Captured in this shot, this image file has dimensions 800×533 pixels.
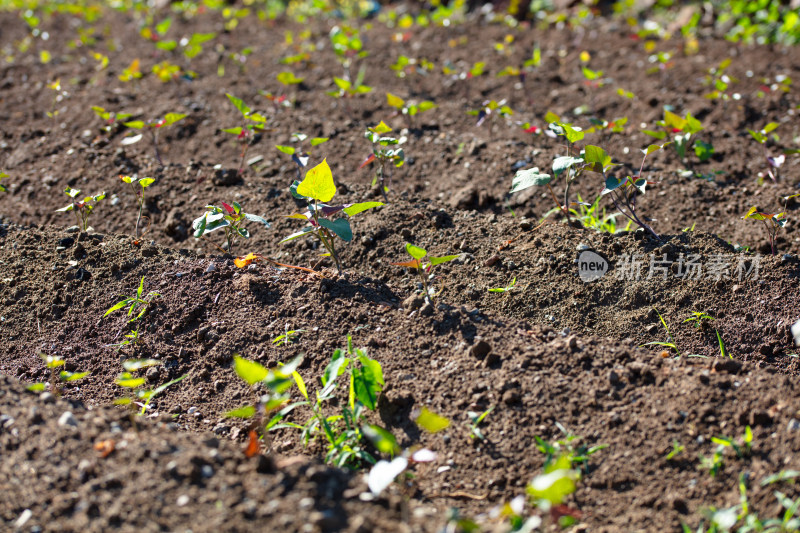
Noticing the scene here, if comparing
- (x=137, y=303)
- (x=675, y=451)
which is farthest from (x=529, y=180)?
Answer: (x=137, y=303)

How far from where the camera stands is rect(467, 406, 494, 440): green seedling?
1810 millimetres

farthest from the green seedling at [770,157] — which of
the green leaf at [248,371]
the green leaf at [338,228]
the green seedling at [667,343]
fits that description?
the green leaf at [248,371]

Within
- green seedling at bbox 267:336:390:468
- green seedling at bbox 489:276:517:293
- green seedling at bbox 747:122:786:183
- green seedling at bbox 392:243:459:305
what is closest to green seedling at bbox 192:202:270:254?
green seedling at bbox 392:243:459:305

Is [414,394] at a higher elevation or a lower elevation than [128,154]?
lower

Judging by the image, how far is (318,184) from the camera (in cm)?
211

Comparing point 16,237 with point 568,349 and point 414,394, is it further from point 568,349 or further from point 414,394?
point 568,349

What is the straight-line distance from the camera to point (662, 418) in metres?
1.76

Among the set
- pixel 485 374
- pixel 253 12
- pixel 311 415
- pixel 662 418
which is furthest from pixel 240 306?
pixel 253 12

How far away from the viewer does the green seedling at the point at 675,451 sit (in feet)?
5.51

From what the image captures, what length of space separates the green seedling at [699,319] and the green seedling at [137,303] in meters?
1.90

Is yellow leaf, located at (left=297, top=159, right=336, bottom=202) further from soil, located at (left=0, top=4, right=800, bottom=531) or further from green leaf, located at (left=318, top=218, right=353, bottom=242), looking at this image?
soil, located at (left=0, top=4, right=800, bottom=531)

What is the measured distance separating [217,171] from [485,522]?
2282mm

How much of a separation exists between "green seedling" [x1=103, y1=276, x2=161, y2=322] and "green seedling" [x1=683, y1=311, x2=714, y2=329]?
6.23 ft

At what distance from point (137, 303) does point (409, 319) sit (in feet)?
3.28
